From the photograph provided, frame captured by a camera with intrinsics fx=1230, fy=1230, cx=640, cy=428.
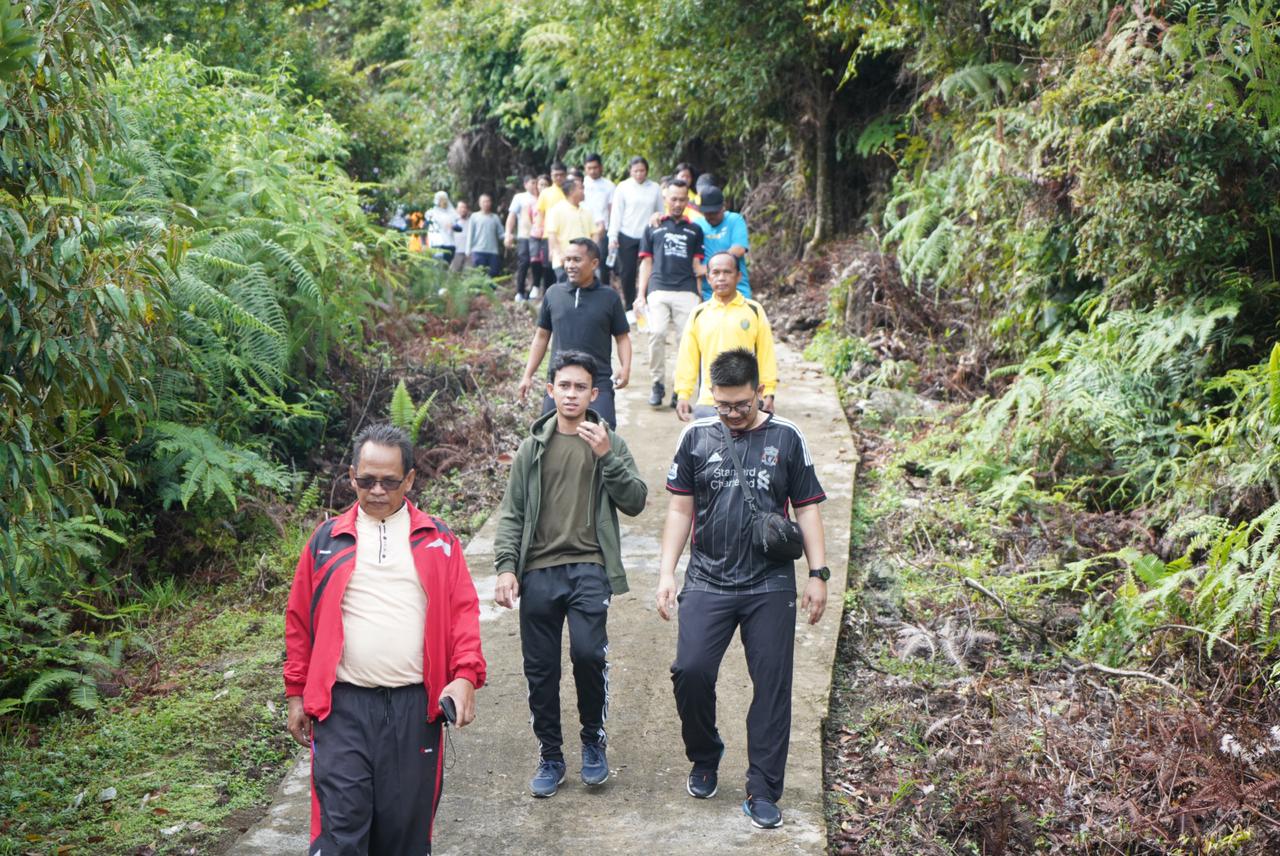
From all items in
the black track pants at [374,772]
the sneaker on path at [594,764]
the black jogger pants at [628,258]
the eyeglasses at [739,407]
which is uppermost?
the black jogger pants at [628,258]

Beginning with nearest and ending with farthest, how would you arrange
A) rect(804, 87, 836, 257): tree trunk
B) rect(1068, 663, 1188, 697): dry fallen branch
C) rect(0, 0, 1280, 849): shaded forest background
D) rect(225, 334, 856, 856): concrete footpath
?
rect(0, 0, 1280, 849): shaded forest background < rect(225, 334, 856, 856): concrete footpath < rect(1068, 663, 1188, 697): dry fallen branch < rect(804, 87, 836, 257): tree trunk

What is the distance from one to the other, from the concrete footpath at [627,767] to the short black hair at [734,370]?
5.98 feet

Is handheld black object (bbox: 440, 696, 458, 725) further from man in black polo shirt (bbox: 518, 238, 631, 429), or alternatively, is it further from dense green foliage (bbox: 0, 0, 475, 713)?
man in black polo shirt (bbox: 518, 238, 631, 429)

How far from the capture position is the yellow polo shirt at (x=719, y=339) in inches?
316

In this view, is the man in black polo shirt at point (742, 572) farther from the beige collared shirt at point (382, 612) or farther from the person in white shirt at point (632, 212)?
the person in white shirt at point (632, 212)

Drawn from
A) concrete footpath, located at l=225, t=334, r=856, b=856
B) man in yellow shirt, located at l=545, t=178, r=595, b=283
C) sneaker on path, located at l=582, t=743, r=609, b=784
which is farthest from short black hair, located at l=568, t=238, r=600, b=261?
man in yellow shirt, located at l=545, t=178, r=595, b=283

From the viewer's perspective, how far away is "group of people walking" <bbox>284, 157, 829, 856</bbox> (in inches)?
162

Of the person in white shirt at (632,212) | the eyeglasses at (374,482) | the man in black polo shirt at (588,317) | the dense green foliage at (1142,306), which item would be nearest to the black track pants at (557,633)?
the eyeglasses at (374,482)

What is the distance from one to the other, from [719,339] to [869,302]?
5.82 metres

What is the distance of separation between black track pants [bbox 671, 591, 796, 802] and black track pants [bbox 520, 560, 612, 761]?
38 cm

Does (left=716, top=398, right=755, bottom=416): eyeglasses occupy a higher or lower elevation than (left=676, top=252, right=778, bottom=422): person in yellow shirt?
lower

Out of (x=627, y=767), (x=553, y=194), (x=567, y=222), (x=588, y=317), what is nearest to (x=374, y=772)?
(x=627, y=767)

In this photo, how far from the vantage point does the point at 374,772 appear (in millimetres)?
4098

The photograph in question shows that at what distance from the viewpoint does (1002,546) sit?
27.2ft
